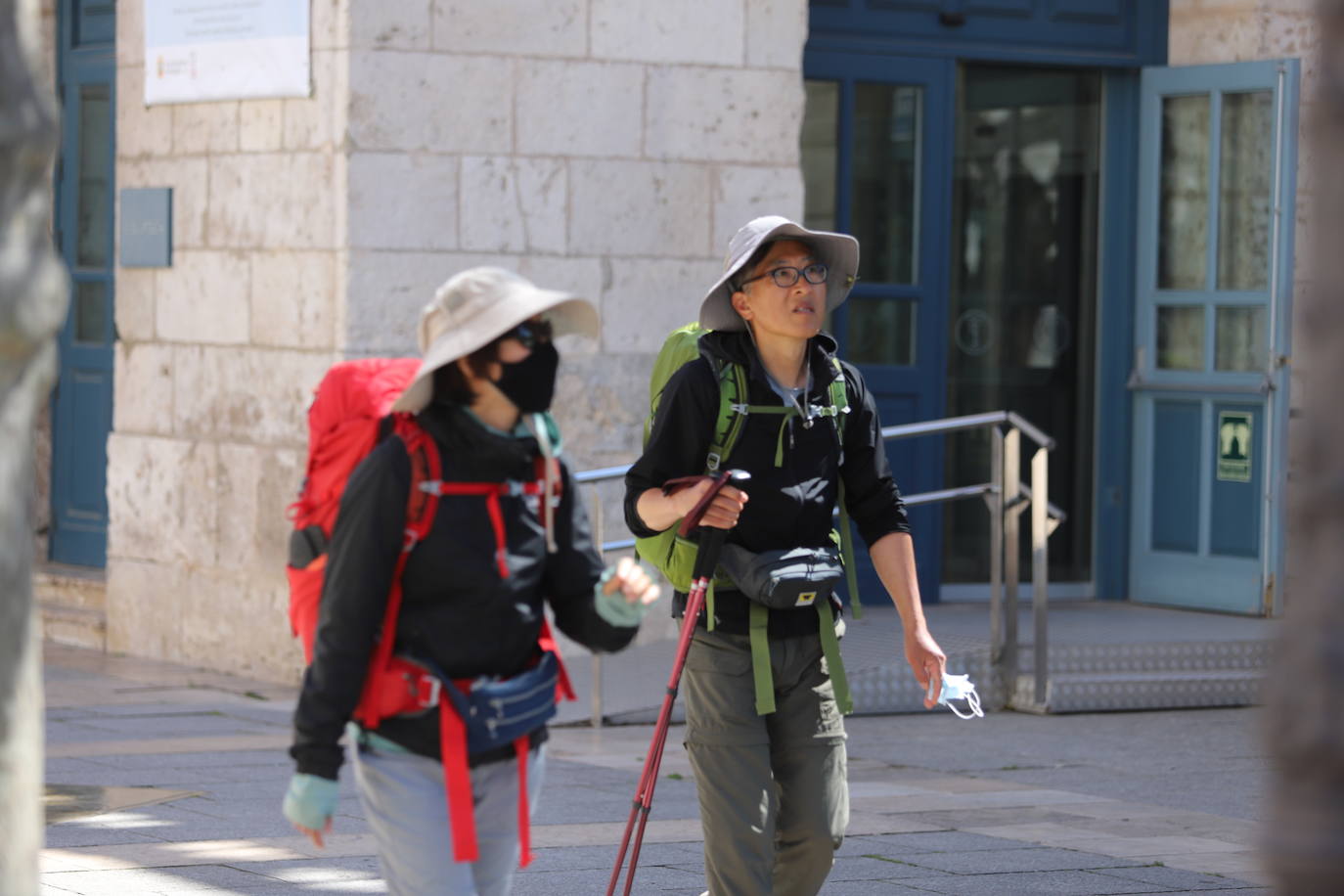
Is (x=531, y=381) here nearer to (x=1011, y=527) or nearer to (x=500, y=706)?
(x=500, y=706)

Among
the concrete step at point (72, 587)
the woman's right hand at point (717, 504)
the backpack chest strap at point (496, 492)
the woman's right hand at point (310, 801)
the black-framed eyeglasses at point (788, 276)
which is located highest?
the black-framed eyeglasses at point (788, 276)

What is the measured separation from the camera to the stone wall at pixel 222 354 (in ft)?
31.8

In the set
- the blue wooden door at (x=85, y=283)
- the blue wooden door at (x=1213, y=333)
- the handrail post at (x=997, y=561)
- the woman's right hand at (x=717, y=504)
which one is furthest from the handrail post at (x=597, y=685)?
the woman's right hand at (x=717, y=504)

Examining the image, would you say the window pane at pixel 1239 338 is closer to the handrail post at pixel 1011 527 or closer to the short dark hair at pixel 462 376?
the handrail post at pixel 1011 527

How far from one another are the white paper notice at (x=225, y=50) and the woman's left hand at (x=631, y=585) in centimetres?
613

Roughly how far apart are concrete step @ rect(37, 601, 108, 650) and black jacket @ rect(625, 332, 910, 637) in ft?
21.8

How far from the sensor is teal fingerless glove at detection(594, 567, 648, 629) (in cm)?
396

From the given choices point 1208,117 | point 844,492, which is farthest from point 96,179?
point 844,492

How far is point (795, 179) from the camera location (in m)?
10.3

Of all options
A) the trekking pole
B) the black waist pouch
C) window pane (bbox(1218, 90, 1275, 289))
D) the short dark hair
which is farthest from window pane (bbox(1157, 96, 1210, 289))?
the short dark hair

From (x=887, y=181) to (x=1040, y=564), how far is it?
273cm

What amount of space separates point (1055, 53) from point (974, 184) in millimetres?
819

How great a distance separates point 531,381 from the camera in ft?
13.0

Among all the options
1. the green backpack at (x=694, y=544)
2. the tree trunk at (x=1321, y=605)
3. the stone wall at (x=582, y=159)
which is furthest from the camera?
the stone wall at (x=582, y=159)
